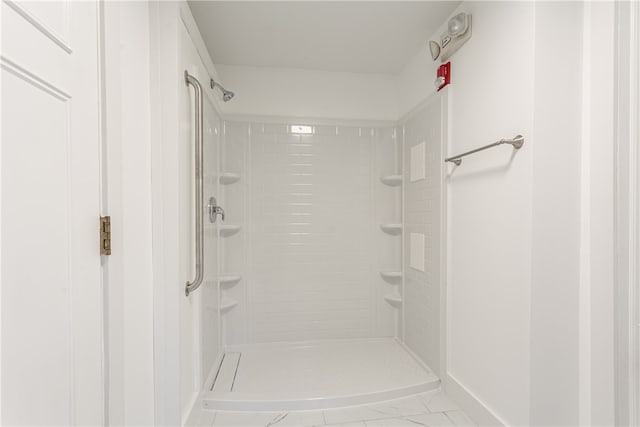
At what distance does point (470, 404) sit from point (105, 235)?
1.83m

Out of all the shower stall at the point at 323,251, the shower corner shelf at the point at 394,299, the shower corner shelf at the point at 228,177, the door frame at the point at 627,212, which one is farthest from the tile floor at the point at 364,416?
the shower corner shelf at the point at 228,177

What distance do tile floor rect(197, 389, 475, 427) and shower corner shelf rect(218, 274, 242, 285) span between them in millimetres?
872

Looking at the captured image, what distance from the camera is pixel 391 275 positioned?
2547 millimetres

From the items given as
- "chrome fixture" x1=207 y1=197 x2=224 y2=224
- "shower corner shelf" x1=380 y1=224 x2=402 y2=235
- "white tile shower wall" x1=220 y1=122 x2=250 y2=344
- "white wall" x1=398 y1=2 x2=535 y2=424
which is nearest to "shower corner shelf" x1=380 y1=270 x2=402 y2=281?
"shower corner shelf" x1=380 y1=224 x2=402 y2=235

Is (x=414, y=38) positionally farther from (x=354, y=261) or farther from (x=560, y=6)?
(x=354, y=261)

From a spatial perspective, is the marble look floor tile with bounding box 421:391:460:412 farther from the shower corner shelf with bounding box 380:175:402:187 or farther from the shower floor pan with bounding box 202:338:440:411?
the shower corner shelf with bounding box 380:175:402:187

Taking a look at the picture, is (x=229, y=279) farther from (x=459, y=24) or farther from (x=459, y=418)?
(x=459, y=24)

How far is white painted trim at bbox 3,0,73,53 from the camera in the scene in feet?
1.95

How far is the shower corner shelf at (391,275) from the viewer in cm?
254

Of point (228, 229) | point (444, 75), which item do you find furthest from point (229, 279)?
point (444, 75)

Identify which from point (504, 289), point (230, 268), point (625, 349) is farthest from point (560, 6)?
point (230, 268)

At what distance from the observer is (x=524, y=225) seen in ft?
4.11

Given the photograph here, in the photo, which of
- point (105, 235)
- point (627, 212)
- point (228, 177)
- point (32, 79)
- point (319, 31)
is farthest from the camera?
point (228, 177)

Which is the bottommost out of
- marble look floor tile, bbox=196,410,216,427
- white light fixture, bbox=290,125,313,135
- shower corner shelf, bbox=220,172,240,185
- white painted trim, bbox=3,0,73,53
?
marble look floor tile, bbox=196,410,216,427
